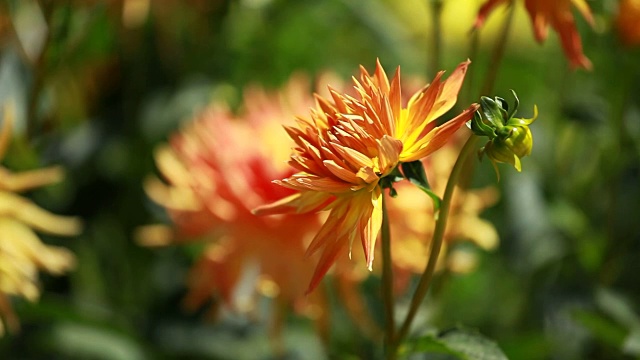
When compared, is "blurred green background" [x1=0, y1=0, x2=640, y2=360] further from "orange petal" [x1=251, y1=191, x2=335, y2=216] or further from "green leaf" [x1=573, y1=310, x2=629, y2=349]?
"orange petal" [x1=251, y1=191, x2=335, y2=216]

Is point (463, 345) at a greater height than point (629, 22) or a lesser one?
lesser

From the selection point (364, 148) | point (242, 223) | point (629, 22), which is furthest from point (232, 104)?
point (364, 148)

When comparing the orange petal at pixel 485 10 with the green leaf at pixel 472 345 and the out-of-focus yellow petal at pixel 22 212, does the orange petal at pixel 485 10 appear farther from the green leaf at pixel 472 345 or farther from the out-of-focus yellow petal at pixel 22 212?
the out-of-focus yellow petal at pixel 22 212

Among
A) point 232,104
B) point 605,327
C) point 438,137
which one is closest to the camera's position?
point 438,137

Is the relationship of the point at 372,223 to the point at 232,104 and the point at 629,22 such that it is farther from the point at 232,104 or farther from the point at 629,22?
the point at 232,104

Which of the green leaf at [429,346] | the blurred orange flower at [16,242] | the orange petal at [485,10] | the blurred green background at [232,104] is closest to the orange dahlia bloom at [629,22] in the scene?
the blurred green background at [232,104]

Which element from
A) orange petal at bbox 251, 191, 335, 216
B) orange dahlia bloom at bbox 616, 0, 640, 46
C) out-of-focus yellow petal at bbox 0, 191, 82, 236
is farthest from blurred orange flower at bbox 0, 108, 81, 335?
orange dahlia bloom at bbox 616, 0, 640, 46

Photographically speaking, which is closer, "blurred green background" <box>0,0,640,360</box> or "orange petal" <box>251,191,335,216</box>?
"orange petal" <box>251,191,335,216</box>

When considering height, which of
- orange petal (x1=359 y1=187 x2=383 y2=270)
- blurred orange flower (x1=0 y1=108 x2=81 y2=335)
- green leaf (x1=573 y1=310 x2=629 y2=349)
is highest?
orange petal (x1=359 y1=187 x2=383 y2=270)
